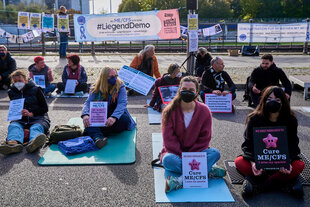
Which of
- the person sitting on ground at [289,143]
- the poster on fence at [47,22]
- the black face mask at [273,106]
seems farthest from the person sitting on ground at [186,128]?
the poster on fence at [47,22]

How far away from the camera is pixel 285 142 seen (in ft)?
12.7

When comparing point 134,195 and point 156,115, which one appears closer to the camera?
point 134,195

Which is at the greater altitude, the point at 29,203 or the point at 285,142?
the point at 285,142

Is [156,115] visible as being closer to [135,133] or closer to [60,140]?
[135,133]

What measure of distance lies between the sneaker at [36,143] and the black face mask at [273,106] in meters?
3.49

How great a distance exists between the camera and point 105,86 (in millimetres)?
5766

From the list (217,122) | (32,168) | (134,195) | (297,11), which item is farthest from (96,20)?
(297,11)

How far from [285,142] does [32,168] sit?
11.2ft

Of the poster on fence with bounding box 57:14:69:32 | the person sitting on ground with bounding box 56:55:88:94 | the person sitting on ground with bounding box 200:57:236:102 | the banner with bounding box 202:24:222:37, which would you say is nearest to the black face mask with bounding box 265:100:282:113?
the person sitting on ground with bounding box 200:57:236:102

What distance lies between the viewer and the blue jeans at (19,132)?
208 inches

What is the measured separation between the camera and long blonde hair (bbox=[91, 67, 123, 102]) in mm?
5742

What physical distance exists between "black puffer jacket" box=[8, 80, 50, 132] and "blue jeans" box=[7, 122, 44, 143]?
19 cm

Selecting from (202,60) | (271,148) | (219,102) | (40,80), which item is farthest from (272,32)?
(271,148)

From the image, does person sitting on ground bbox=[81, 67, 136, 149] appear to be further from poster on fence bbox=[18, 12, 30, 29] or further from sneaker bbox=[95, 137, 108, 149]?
poster on fence bbox=[18, 12, 30, 29]
